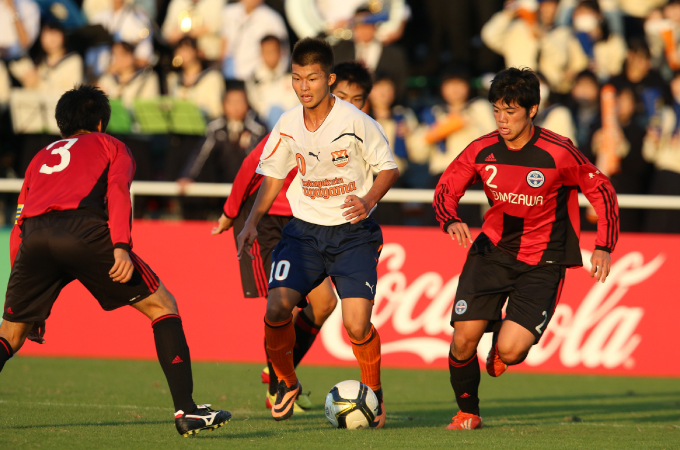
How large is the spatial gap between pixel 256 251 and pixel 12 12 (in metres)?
7.36

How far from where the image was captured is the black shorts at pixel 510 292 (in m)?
5.97

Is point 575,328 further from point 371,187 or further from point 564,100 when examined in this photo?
point 371,187

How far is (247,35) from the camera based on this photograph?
12.2m

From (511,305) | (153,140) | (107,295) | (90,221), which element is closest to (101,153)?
(90,221)

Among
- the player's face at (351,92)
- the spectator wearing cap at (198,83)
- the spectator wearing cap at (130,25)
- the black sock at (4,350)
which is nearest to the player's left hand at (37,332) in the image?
the black sock at (4,350)

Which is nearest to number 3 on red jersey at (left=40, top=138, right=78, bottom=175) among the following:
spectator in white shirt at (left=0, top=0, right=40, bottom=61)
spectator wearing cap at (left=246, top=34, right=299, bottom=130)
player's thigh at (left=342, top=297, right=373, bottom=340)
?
player's thigh at (left=342, top=297, right=373, bottom=340)

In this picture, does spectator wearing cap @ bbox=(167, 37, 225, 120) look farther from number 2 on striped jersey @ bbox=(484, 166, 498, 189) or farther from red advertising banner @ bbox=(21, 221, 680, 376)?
number 2 on striped jersey @ bbox=(484, 166, 498, 189)

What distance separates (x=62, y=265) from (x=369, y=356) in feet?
6.71

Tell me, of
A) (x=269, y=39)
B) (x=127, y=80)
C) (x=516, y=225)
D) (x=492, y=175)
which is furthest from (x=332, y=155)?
(x=127, y=80)

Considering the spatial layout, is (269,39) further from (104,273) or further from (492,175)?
(104,273)

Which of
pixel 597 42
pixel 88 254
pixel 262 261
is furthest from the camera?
pixel 597 42

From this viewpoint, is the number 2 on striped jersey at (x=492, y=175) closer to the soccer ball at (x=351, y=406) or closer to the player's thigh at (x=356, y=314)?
the player's thigh at (x=356, y=314)

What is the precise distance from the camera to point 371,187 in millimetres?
5742

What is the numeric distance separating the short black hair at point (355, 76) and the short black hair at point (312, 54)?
1.20 m
